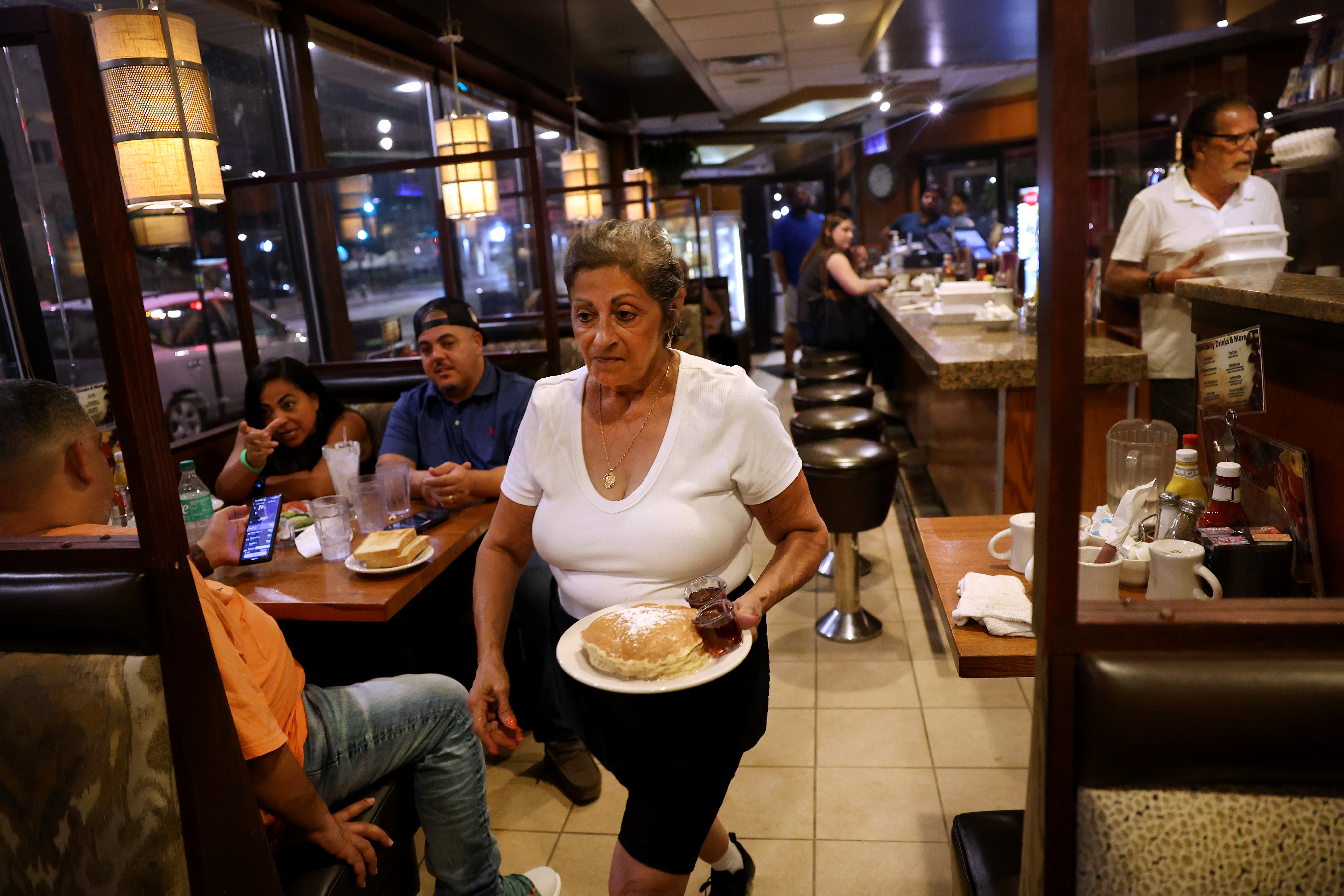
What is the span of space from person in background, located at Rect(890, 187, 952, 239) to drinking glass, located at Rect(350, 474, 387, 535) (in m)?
7.96

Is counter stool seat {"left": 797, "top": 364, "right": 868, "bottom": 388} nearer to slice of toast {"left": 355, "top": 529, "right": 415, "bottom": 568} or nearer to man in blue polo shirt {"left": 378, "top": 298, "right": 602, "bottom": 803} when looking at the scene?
man in blue polo shirt {"left": 378, "top": 298, "right": 602, "bottom": 803}

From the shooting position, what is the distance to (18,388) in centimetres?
131

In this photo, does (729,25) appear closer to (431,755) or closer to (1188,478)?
(1188,478)

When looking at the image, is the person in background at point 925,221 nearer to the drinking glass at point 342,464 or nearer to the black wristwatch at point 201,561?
the drinking glass at point 342,464

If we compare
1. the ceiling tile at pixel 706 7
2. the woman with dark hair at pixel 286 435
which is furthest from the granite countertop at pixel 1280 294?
the ceiling tile at pixel 706 7

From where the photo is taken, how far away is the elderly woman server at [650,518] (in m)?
1.53

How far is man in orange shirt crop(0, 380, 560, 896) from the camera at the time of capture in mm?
1333

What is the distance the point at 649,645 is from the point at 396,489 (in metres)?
1.41

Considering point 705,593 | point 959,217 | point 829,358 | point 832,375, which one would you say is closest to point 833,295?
point 829,358

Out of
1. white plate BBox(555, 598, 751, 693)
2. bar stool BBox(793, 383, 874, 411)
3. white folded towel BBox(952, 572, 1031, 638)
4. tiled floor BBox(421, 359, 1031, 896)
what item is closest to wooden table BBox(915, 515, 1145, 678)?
white folded towel BBox(952, 572, 1031, 638)

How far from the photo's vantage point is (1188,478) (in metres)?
1.62

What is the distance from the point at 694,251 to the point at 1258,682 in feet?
33.4

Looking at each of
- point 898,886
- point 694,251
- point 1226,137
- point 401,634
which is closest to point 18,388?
point 401,634

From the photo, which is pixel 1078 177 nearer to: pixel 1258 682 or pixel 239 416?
pixel 1258 682
